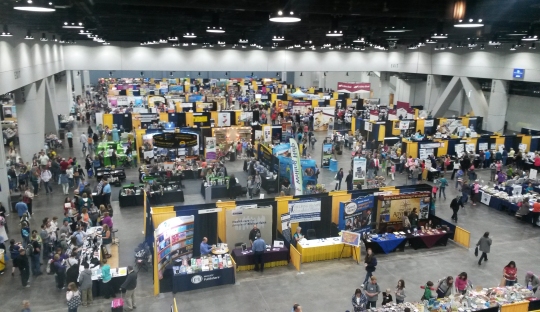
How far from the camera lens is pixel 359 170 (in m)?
17.6

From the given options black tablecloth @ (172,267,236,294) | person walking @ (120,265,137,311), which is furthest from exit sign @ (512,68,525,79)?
person walking @ (120,265,137,311)

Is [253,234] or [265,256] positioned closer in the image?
[265,256]

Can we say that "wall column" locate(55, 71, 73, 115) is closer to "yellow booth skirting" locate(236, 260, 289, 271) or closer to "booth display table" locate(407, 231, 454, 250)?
"yellow booth skirting" locate(236, 260, 289, 271)

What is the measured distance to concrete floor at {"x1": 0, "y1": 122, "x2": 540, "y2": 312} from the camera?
31.6 ft

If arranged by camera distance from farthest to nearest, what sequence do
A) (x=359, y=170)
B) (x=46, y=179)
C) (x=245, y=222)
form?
1. (x=359, y=170)
2. (x=46, y=179)
3. (x=245, y=222)

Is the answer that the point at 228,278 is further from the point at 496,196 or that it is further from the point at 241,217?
the point at 496,196

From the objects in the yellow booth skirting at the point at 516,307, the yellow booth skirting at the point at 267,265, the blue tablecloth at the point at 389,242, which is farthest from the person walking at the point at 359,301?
the blue tablecloth at the point at 389,242

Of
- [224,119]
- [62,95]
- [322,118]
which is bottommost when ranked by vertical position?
[322,118]

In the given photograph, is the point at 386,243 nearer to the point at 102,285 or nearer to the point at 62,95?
the point at 102,285

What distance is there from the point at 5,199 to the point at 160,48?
2091cm

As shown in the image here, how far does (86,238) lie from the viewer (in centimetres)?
1113

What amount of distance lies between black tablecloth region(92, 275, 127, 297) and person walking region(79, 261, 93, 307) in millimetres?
211

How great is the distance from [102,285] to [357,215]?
7.36 m

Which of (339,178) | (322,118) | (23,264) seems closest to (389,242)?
(339,178)
